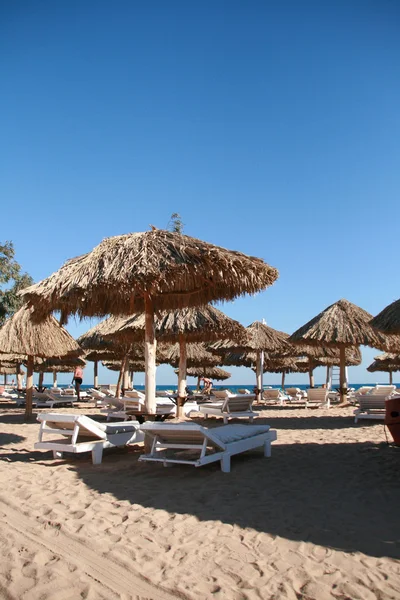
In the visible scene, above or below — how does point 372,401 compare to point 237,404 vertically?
above

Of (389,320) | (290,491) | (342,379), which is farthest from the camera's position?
(342,379)

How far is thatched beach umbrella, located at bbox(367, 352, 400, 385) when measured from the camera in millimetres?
21017

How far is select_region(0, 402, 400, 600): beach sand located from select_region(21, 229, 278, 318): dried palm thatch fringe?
2.20 meters

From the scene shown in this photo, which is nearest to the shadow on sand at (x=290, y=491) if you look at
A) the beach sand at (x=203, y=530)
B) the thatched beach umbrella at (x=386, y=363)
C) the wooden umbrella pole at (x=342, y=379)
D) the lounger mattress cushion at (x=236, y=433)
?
the beach sand at (x=203, y=530)

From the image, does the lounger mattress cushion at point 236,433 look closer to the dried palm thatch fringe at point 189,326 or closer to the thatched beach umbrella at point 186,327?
the thatched beach umbrella at point 186,327

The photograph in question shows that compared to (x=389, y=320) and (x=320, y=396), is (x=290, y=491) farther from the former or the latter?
(x=320, y=396)

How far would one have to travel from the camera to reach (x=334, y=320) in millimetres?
13062

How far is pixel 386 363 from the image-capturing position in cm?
2219

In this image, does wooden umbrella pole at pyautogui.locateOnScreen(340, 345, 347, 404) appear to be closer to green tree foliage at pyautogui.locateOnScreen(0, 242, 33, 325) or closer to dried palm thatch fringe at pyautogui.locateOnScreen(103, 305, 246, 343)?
dried palm thatch fringe at pyautogui.locateOnScreen(103, 305, 246, 343)

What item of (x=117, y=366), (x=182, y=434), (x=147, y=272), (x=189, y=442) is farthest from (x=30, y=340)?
(x=117, y=366)

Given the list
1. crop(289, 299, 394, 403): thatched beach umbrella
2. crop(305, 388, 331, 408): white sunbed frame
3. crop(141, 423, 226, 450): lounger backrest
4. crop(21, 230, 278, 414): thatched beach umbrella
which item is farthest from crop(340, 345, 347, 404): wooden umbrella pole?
crop(141, 423, 226, 450): lounger backrest

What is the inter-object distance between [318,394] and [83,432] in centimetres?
987

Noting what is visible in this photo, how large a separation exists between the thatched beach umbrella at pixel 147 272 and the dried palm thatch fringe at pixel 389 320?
108 inches

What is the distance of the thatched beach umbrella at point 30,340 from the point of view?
31.8ft
